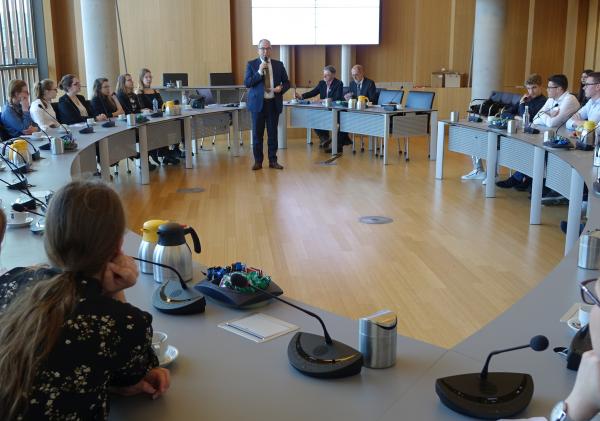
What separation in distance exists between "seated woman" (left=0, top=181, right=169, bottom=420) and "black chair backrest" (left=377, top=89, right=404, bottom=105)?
28.7ft

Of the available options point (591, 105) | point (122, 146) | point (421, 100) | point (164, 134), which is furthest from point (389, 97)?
point (122, 146)

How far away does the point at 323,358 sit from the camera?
4.97ft

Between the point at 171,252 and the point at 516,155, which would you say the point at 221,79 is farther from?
the point at 171,252

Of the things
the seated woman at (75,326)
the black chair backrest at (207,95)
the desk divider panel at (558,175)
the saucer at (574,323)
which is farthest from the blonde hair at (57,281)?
the black chair backrest at (207,95)

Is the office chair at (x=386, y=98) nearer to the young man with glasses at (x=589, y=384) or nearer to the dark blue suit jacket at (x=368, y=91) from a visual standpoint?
the dark blue suit jacket at (x=368, y=91)

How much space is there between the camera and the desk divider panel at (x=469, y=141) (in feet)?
21.8

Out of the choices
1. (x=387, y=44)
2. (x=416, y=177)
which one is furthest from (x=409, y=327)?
(x=387, y=44)

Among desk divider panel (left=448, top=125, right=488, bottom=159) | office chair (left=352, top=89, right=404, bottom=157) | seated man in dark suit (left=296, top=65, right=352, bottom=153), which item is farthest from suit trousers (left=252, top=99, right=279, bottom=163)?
desk divider panel (left=448, top=125, right=488, bottom=159)

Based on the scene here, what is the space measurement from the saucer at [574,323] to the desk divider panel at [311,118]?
26.0 feet

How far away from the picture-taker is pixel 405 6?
41.9 feet

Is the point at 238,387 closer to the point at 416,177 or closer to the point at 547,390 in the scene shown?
the point at 547,390

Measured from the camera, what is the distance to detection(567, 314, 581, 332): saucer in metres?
1.72

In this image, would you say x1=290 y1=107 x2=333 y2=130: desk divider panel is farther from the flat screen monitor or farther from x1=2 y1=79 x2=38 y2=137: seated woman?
x1=2 y1=79 x2=38 y2=137: seated woman

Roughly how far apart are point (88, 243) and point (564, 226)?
4500mm
